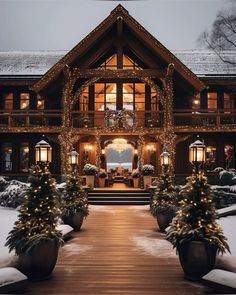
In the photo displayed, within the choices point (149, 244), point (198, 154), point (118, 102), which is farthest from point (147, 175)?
point (198, 154)

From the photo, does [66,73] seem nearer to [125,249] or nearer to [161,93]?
[161,93]

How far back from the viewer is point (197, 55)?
31.5 metres

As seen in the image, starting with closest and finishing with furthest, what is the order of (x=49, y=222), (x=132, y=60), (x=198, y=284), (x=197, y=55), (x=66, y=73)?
1. (x=198, y=284)
2. (x=49, y=222)
3. (x=66, y=73)
4. (x=132, y=60)
5. (x=197, y=55)

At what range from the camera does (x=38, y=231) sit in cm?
797

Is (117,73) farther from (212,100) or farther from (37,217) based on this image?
(37,217)

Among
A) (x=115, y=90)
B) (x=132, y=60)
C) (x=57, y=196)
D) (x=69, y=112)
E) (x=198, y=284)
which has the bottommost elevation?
(x=198, y=284)

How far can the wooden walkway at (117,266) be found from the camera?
7105mm

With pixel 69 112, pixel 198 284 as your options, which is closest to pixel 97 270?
pixel 198 284

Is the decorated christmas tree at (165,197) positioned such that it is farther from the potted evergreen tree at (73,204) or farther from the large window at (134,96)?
the large window at (134,96)

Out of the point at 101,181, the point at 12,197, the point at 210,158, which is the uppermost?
the point at 210,158

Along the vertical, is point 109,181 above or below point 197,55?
below

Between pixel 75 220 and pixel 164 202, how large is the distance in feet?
10.3

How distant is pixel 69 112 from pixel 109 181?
20.5 feet

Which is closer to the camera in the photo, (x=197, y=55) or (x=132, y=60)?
(x=132, y=60)
